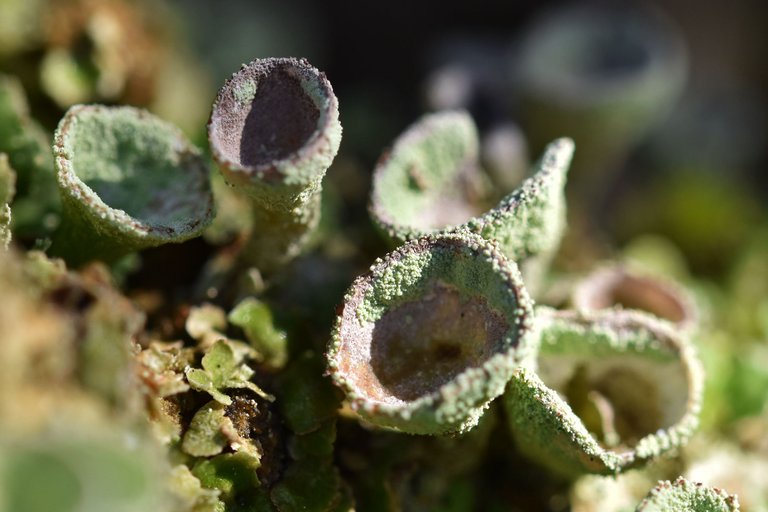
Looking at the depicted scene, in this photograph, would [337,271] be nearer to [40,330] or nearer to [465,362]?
[465,362]

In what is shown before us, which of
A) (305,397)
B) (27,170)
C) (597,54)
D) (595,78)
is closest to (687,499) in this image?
(305,397)

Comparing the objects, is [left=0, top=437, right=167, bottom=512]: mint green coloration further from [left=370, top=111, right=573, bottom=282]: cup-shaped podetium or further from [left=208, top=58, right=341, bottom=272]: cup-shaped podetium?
[left=370, top=111, right=573, bottom=282]: cup-shaped podetium

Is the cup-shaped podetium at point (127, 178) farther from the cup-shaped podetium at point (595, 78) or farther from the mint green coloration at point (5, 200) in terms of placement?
the cup-shaped podetium at point (595, 78)

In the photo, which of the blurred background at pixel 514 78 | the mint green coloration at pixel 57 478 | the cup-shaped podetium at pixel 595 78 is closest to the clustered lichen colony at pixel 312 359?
the mint green coloration at pixel 57 478

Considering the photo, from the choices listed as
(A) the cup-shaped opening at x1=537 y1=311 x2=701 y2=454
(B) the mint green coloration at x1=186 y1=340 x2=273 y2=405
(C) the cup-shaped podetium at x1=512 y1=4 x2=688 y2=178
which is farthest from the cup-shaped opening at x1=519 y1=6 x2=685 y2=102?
(B) the mint green coloration at x1=186 y1=340 x2=273 y2=405

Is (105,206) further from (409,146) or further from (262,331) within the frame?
(409,146)

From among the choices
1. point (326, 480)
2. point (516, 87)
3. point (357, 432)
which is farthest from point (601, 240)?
point (326, 480)
